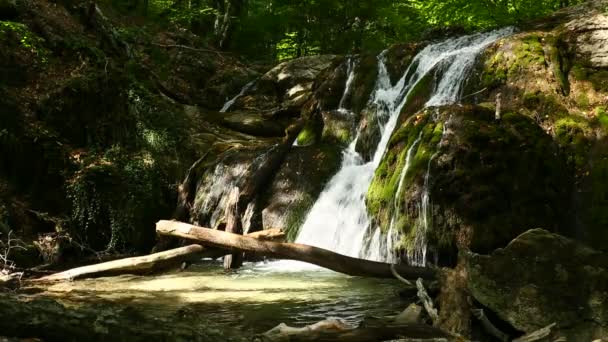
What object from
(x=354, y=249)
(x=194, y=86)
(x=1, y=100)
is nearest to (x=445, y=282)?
(x=354, y=249)

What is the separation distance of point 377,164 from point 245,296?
5605mm

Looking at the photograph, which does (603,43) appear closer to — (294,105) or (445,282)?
(445,282)

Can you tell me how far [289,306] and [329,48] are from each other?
18.3 metres

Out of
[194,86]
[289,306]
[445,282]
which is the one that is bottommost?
[289,306]

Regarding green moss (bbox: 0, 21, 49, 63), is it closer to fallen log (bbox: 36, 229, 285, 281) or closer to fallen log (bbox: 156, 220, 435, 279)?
fallen log (bbox: 36, 229, 285, 281)

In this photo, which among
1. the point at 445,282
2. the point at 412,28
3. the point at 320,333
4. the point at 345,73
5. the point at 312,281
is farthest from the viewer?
the point at 412,28

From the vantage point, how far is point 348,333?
3674 mm

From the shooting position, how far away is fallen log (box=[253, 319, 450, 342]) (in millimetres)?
3557

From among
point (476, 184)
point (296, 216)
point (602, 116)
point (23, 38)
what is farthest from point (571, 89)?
point (23, 38)

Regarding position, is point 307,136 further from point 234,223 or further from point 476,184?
point 476,184

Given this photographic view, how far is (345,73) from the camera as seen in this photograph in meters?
15.5

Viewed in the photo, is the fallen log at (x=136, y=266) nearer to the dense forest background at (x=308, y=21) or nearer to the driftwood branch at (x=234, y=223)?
the driftwood branch at (x=234, y=223)

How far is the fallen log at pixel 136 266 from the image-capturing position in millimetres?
6734

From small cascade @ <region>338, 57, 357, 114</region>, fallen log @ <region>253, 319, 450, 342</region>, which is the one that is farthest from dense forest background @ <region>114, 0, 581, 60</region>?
fallen log @ <region>253, 319, 450, 342</region>
